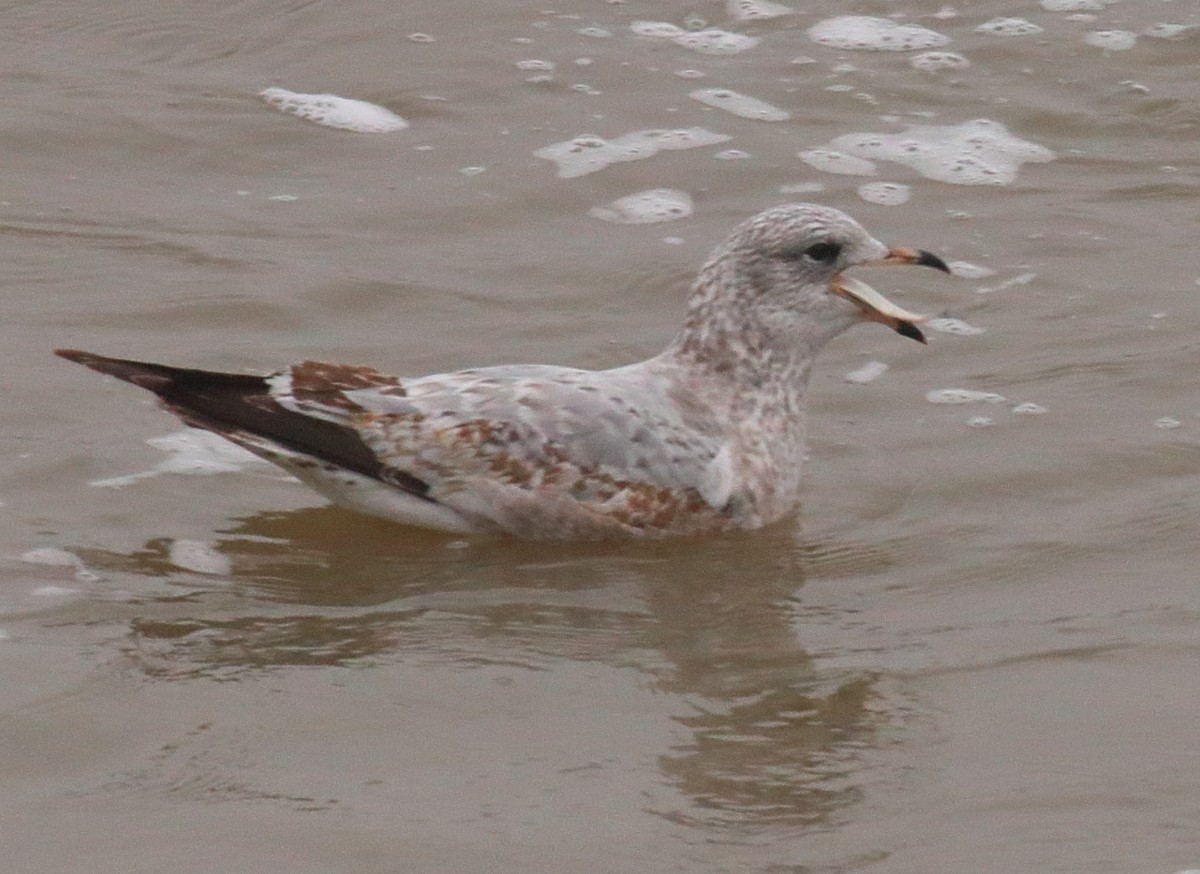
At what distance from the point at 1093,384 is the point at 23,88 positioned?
4874 mm

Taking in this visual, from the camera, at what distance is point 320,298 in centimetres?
886

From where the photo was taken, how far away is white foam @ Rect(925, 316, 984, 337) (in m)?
8.73

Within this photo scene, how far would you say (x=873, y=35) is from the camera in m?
11.5

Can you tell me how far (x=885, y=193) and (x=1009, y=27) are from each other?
6.56ft

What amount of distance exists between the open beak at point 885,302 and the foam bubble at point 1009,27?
427cm

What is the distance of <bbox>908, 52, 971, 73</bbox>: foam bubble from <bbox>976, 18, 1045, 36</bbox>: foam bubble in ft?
1.09

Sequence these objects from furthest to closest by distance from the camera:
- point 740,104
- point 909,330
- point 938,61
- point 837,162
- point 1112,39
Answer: point 1112,39
point 938,61
point 740,104
point 837,162
point 909,330

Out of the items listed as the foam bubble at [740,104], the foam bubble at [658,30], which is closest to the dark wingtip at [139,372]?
the foam bubble at [740,104]

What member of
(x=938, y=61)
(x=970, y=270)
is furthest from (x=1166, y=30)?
(x=970, y=270)

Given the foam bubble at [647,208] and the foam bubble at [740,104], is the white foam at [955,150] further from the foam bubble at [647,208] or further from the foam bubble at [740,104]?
the foam bubble at [647,208]

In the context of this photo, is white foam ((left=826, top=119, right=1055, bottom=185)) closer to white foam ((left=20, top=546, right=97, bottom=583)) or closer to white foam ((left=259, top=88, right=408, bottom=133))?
white foam ((left=259, top=88, right=408, bottom=133))

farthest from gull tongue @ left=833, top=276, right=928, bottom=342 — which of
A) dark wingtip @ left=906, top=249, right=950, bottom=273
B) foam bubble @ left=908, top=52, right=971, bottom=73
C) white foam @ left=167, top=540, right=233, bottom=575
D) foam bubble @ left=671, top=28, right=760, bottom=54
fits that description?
foam bubble @ left=671, top=28, right=760, bottom=54

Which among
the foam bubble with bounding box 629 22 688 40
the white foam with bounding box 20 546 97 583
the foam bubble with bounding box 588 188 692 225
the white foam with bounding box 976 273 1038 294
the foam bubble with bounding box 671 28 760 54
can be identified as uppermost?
the foam bubble with bounding box 629 22 688 40

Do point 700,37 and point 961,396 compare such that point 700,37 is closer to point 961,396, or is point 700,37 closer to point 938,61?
point 938,61
